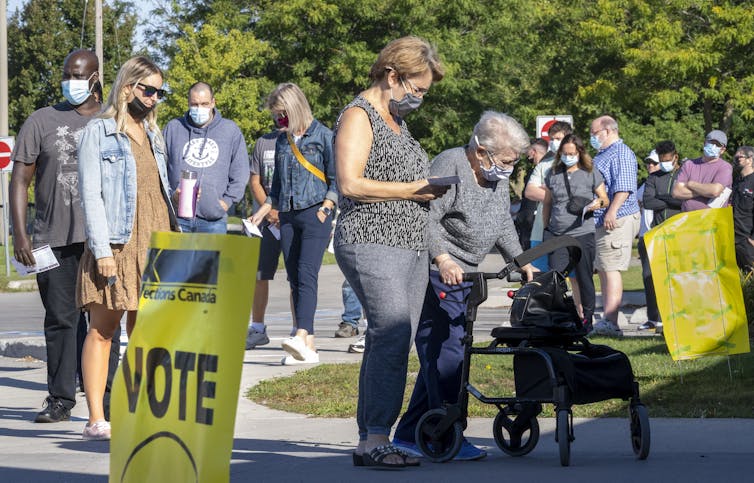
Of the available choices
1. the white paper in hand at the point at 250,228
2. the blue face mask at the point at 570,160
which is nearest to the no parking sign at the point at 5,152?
the blue face mask at the point at 570,160

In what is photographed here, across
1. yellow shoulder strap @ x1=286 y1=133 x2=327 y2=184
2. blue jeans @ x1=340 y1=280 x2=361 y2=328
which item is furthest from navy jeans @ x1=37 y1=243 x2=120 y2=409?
blue jeans @ x1=340 y1=280 x2=361 y2=328

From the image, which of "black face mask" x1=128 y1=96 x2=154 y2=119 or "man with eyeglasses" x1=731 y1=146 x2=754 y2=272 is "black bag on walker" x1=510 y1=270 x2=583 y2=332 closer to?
"black face mask" x1=128 y1=96 x2=154 y2=119

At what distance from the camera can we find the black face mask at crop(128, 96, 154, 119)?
6.95 metres

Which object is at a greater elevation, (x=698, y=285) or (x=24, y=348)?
(x=698, y=285)

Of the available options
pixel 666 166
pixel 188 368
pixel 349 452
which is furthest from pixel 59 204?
pixel 666 166

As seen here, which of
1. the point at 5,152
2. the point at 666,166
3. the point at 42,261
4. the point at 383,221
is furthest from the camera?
the point at 5,152

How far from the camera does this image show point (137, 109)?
698 centimetres

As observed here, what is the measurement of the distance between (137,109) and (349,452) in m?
2.11

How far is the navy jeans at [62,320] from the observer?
25.0ft

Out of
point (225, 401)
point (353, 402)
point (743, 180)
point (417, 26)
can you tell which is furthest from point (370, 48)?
point (225, 401)

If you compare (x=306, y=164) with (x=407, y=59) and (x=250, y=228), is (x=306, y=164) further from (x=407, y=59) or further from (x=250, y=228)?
(x=407, y=59)

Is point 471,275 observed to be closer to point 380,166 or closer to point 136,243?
point 380,166

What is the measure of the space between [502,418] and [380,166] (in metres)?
1.39

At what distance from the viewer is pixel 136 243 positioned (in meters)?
6.91
